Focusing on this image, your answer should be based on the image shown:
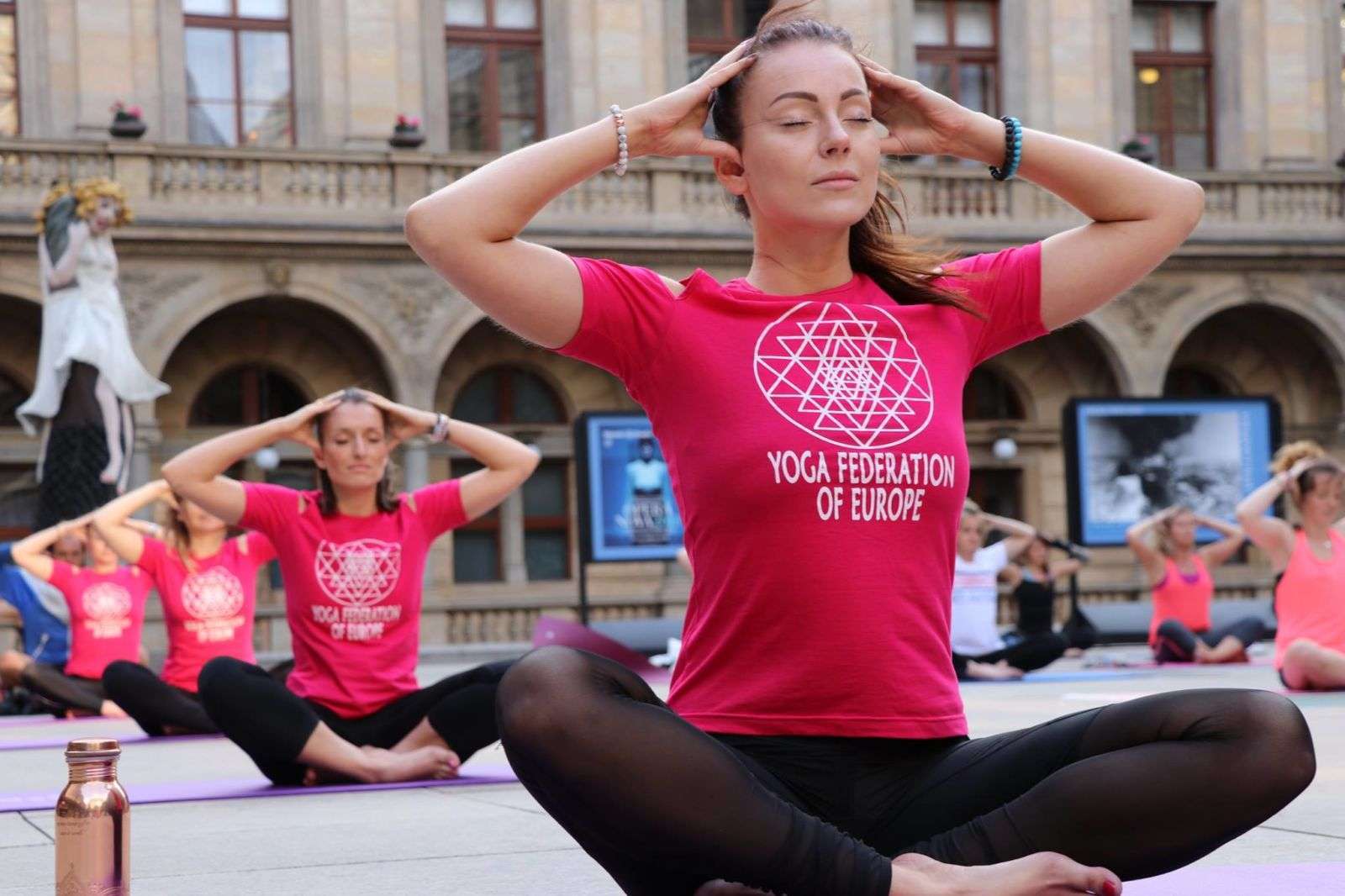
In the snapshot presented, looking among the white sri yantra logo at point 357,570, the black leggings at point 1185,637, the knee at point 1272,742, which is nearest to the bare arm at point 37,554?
the white sri yantra logo at point 357,570

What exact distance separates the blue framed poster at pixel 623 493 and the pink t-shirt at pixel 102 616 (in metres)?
7.78

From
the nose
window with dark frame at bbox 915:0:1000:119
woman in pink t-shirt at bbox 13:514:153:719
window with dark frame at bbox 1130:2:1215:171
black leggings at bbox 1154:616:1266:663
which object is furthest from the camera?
window with dark frame at bbox 1130:2:1215:171

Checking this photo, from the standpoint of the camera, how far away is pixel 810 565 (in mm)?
3061

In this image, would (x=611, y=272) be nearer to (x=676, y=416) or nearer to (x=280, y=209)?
(x=676, y=416)

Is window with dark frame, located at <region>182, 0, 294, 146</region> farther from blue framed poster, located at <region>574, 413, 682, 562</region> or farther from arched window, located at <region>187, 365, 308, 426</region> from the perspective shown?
blue framed poster, located at <region>574, 413, 682, 562</region>

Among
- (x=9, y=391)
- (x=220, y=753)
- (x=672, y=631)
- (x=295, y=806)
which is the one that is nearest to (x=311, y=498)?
(x=295, y=806)

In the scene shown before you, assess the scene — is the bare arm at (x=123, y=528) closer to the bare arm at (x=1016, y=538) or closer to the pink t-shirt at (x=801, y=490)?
the pink t-shirt at (x=801, y=490)

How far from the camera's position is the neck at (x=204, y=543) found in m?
9.58

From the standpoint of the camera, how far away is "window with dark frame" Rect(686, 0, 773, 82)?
89.0 feet

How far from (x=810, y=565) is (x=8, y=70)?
2281cm

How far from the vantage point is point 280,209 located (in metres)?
24.0

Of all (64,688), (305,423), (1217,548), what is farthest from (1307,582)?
(64,688)

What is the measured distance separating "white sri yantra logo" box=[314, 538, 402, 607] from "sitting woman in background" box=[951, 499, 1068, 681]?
8.22m

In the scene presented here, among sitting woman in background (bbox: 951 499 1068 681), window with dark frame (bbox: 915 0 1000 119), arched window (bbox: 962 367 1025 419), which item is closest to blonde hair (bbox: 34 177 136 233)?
sitting woman in background (bbox: 951 499 1068 681)
